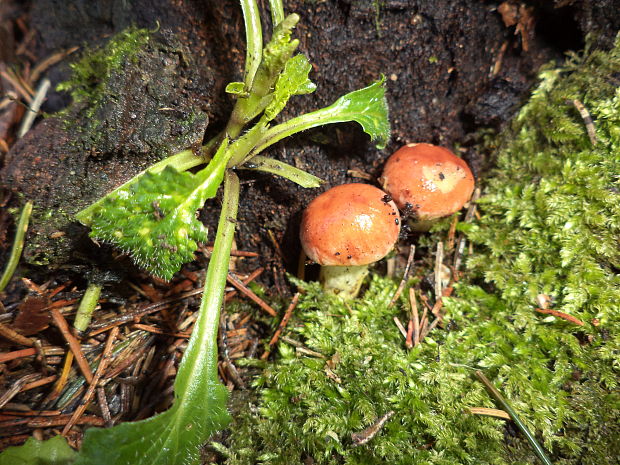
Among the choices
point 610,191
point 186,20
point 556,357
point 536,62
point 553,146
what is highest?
point 186,20

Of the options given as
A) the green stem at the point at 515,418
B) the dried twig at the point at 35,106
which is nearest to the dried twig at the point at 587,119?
the green stem at the point at 515,418

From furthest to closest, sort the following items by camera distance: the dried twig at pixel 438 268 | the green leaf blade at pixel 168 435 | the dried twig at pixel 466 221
Answer: the dried twig at pixel 466 221 → the dried twig at pixel 438 268 → the green leaf blade at pixel 168 435

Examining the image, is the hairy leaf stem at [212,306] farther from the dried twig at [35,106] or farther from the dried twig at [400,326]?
the dried twig at [35,106]

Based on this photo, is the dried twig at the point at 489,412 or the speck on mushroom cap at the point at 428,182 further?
the speck on mushroom cap at the point at 428,182

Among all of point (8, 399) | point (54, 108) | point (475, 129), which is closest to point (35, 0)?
point (54, 108)

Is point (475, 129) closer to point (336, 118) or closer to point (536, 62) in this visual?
point (536, 62)

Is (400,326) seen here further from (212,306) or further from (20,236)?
(20,236)

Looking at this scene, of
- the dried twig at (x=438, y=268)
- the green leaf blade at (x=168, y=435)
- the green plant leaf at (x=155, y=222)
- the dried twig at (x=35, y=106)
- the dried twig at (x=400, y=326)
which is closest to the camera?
the green leaf blade at (x=168, y=435)

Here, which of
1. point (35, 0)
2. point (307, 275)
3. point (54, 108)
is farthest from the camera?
point (35, 0)
